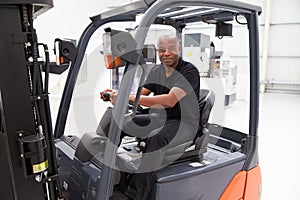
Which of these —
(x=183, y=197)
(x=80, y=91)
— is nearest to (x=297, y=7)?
(x=80, y=91)

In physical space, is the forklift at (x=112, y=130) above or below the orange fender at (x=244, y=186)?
above

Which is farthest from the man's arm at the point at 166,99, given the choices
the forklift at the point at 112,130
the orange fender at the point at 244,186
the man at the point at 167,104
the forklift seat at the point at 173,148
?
the orange fender at the point at 244,186

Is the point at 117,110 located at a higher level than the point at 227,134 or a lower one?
higher

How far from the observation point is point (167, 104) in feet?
6.97

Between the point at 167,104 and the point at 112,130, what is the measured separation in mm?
699

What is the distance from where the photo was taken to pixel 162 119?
8.00 ft

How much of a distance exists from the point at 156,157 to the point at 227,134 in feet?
3.51

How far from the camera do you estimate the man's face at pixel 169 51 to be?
2.36 m

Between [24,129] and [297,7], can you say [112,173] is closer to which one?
[24,129]

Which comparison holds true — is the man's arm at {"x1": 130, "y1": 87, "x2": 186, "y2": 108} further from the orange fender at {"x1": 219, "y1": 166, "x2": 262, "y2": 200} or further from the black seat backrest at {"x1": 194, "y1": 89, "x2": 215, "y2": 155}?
the orange fender at {"x1": 219, "y1": 166, "x2": 262, "y2": 200}

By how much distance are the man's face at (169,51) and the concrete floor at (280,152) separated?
2.27m

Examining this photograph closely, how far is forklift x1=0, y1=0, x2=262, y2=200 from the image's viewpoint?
126 centimetres

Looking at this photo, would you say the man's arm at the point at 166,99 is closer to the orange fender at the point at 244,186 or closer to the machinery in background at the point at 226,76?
the orange fender at the point at 244,186

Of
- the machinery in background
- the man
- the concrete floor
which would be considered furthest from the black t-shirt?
the machinery in background
